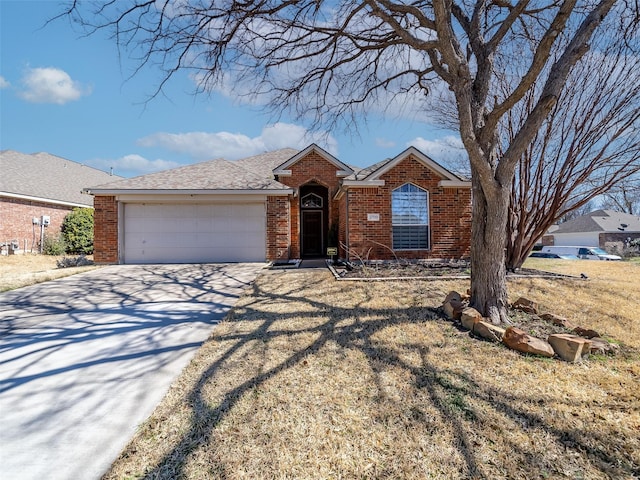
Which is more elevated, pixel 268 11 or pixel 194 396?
pixel 268 11

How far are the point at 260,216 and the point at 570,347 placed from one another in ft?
34.6

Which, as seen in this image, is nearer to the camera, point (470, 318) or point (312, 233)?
point (470, 318)

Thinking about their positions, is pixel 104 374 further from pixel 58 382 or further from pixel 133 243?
pixel 133 243

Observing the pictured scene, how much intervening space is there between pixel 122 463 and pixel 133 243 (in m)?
11.8

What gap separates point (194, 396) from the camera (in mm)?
3119

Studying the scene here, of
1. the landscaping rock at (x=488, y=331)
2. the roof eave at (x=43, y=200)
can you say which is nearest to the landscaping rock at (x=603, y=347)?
the landscaping rock at (x=488, y=331)

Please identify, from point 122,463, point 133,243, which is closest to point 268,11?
point 122,463

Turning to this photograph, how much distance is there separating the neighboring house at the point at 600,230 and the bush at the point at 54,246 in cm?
4191

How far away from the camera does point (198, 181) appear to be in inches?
504

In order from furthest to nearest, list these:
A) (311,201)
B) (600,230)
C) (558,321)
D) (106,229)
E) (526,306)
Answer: (600,230) → (311,201) → (106,229) → (526,306) → (558,321)

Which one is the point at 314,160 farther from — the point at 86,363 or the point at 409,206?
the point at 86,363

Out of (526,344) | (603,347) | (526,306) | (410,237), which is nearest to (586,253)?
(410,237)

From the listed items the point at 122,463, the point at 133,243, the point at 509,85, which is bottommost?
the point at 122,463

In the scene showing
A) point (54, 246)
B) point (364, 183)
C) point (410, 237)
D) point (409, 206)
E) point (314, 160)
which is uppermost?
point (314, 160)
